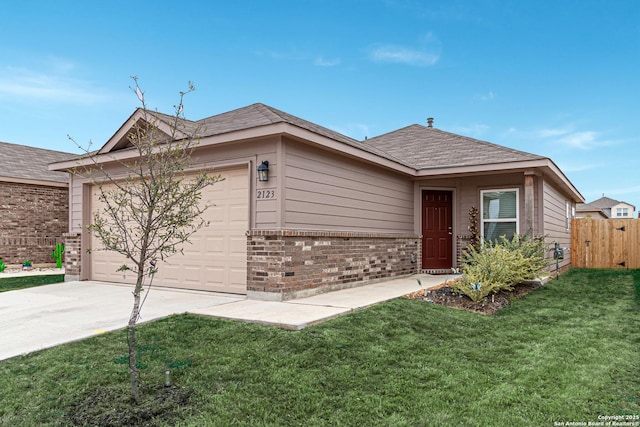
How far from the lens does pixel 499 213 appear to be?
10.3m

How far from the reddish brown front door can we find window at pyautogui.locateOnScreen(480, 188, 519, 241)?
0.85 meters

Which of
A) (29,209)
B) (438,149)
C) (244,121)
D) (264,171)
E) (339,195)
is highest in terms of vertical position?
(438,149)

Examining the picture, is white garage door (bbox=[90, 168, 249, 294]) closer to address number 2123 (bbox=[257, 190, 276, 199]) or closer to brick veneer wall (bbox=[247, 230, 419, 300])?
address number 2123 (bbox=[257, 190, 276, 199])

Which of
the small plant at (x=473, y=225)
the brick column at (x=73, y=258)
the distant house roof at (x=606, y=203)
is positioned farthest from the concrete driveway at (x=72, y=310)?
the distant house roof at (x=606, y=203)

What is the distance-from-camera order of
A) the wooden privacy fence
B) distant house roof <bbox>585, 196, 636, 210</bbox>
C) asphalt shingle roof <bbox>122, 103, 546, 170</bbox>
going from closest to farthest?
1. asphalt shingle roof <bbox>122, 103, 546, 170</bbox>
2. the wooden privacy fence
3. distant house roof <bbox>585, 196, 636, 210</bbox>

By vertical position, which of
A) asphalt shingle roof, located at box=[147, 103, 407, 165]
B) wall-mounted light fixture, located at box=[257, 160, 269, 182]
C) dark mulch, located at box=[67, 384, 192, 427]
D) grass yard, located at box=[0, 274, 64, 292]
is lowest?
grass yard, located at box=[0, 274, 64, 292]

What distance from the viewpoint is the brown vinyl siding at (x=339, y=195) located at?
6.84 m

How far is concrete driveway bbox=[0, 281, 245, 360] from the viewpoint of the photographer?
Answer: 464 cm

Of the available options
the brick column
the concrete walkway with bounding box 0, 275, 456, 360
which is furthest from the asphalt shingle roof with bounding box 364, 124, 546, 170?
the brick column

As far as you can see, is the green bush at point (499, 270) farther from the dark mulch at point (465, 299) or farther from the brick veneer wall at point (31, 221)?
the brick veneer wall at point (31, 221)

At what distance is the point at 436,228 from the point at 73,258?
8798 mm

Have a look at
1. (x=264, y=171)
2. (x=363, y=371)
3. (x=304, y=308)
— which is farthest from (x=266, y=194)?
(x=363, y=371)

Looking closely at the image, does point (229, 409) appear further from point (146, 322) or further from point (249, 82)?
point (249, 82)

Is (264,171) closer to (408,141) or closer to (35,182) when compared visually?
(408,141)
